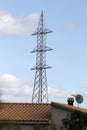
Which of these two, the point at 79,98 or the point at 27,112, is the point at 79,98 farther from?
the point at 27,112

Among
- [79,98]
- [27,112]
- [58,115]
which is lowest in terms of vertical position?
[58,115]

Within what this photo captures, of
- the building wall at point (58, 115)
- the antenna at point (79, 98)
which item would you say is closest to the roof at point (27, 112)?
the building wall at point (58, 115)

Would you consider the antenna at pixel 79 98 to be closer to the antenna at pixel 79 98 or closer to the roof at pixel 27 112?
the antenna at pixel 79 98

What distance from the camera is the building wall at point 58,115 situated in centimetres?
2614

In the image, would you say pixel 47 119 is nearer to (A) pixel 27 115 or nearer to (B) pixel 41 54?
(A) pixel 27 115

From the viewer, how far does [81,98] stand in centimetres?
3180

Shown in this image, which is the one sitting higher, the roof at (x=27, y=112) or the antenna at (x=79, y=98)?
the antenna at (x=79, y=98)

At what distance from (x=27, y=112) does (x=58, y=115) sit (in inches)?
125

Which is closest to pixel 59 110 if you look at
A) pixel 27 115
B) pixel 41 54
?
pixel 27 115

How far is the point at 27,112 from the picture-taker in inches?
1131

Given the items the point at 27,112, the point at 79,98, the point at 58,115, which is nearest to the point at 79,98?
the point at 79,98

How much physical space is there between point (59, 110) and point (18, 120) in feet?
9.89

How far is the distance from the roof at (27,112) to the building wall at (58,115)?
44 centimetres

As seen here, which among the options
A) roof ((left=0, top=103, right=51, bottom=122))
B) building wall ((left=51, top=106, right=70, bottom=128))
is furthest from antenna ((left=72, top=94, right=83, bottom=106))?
building wall ((left=51, top=106, right=70, bottom=128))
